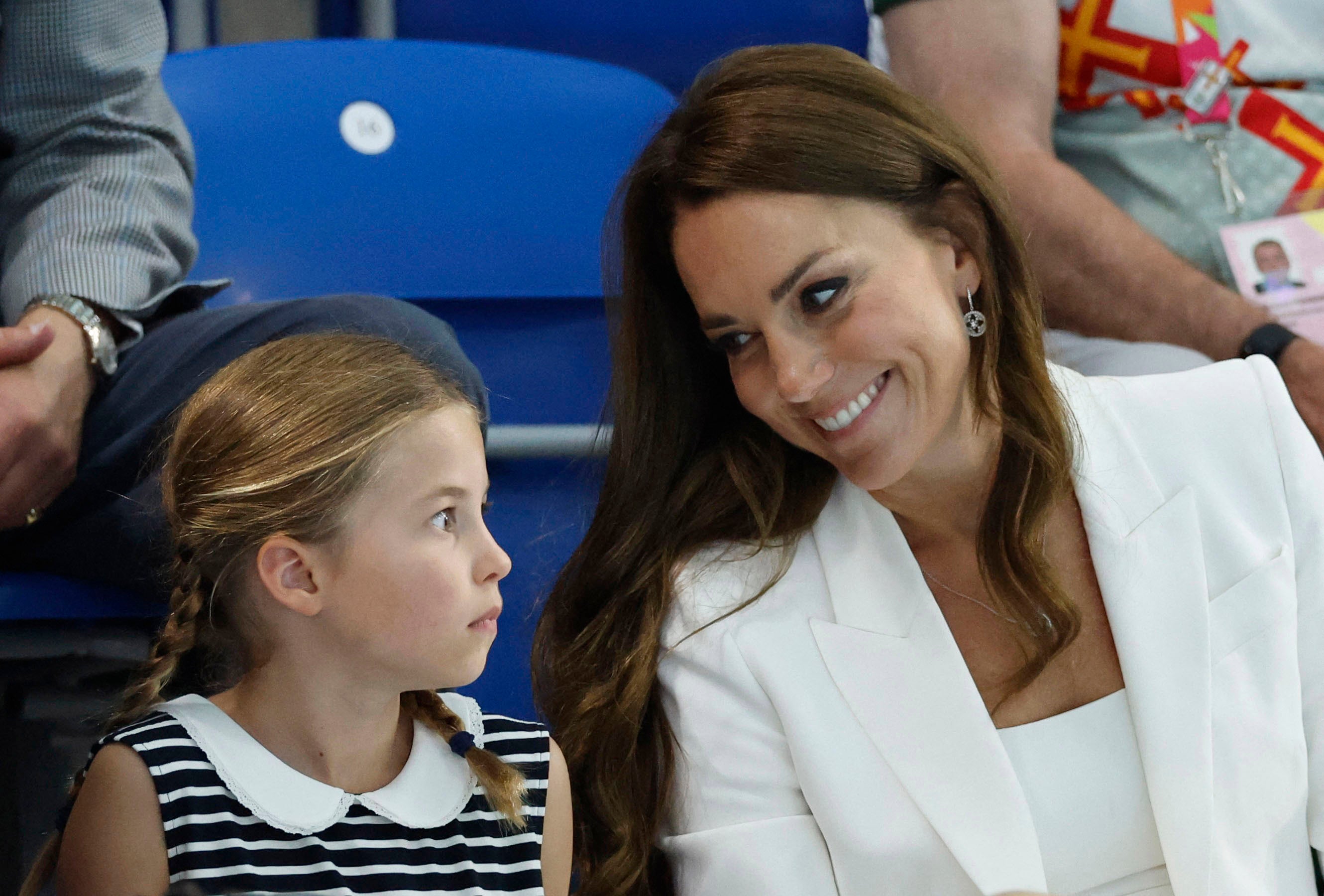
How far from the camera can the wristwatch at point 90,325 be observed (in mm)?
1355

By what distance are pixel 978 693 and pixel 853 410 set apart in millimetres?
274

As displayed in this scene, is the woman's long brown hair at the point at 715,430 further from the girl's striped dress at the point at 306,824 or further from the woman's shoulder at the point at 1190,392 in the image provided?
the girl's striped dress at the point at 306,824

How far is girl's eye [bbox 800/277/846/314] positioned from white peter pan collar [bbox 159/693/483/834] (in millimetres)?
508

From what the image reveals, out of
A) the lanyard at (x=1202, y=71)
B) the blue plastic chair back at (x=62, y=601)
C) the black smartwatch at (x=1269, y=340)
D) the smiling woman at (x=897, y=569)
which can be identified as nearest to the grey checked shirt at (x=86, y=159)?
the blue plastic chair back at (x=62, y=601)

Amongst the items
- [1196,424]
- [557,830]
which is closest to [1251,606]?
[1196,424]

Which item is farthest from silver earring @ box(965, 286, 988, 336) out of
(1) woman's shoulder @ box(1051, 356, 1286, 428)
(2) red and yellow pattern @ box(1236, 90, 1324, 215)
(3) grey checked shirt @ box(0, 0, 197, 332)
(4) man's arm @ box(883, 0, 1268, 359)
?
(2) red and yellow pattern @ box(1236, 90, 1324, 215)

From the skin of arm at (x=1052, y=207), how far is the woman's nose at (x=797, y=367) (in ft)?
2.05

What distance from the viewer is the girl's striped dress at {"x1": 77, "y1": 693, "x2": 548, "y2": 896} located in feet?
3.35

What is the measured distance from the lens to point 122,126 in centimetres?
154

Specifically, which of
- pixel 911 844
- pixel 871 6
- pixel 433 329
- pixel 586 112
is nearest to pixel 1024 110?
pixel 871 6

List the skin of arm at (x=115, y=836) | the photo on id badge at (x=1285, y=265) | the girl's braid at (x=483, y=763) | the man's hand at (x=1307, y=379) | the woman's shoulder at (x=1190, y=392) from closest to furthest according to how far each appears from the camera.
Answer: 1. the skin of arm at (x=115, y=836)
2. the girl's braid at (x=483, y=763)
3. the woman's shoulder at (x=1190, y=392)
4. the man's hand at (x=1307, y=379)
5. the photo on id badge at (x=1285, y=265)

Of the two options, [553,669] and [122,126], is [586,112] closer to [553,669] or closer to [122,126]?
[122,126]

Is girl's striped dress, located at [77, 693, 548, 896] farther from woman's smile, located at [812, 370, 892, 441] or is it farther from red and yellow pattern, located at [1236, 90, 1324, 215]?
red and yellow pattern, located at [1236, 90, 1324, 215]

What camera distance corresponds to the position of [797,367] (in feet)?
4.29
